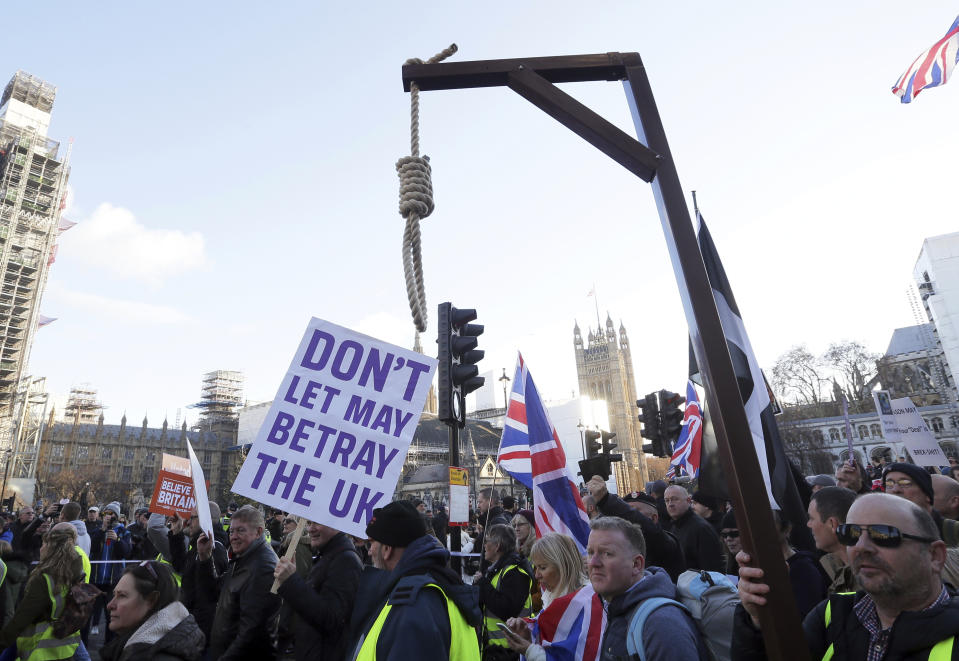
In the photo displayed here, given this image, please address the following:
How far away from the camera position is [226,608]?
3990 mm

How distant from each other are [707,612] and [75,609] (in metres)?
4.37

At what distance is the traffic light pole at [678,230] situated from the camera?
1.72m

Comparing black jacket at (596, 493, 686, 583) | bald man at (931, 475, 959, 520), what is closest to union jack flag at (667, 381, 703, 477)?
bald man at (931, 475, 959, 520)

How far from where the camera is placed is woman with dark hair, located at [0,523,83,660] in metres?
4.23

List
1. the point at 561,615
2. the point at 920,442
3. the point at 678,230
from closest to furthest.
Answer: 1. the point at 678,230
2. the point at 561,615
3. the point at 920,442

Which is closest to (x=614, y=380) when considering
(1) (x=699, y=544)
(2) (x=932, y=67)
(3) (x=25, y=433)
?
(3) (x=25, y=433)

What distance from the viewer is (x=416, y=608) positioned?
228 cm

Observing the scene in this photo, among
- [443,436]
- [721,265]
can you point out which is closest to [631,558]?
[721,265]

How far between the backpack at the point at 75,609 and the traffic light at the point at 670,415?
10.0m

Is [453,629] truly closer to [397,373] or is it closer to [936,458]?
[397,373]

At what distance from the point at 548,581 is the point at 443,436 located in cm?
8477

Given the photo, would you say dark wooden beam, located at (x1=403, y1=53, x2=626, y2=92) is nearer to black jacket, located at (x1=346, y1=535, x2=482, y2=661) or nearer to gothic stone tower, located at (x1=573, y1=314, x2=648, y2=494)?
black jacket, located at (x1=346, y1=535, x2=482, y2=661)

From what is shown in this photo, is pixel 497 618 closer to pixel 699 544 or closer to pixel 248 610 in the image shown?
pixel 248 610

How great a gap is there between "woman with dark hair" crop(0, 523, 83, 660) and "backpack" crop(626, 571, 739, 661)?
4.18 metres
